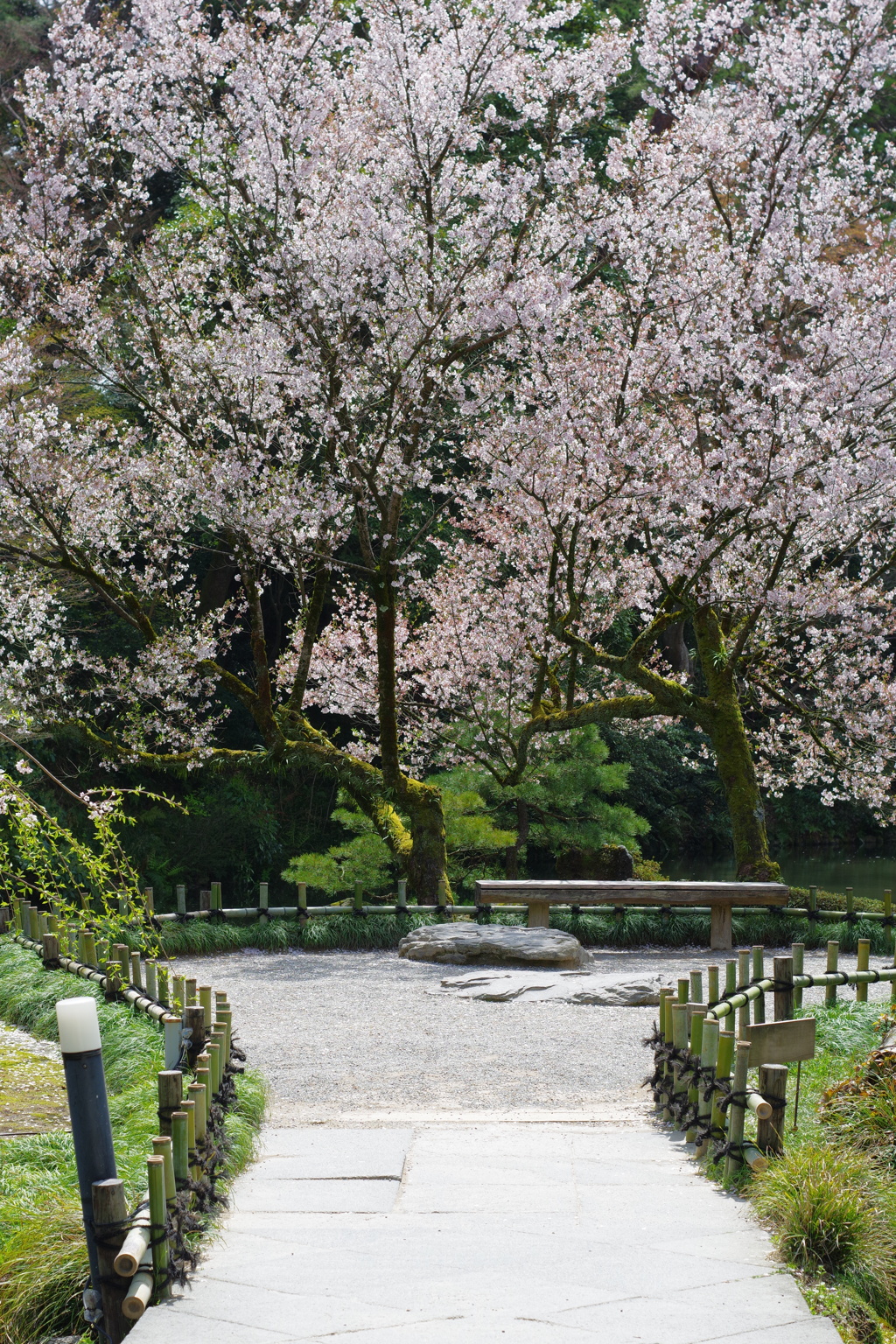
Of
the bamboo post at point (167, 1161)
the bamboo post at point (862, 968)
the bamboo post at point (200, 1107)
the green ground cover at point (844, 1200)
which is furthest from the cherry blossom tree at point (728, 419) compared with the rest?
the bamboo post at point (167, 1161)

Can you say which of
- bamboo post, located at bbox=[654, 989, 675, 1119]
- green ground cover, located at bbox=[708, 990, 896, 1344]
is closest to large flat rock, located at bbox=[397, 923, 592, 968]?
bamboo post, located at bbox=[654, 989, 675, 1119]

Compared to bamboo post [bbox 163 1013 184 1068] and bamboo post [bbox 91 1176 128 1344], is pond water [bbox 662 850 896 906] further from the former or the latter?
bamboo post [bbox 91 1176 128 1344]

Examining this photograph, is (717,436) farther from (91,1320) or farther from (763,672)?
(91,1320)

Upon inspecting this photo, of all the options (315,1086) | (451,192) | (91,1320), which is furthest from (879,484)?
(91,1320)

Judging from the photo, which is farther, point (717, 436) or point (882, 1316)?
point (717, 436)

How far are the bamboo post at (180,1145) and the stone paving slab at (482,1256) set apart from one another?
20 cm

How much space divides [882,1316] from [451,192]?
8120 millimetres

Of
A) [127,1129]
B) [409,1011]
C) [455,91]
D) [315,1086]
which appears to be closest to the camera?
[127,1129]

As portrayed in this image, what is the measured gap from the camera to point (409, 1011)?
720 centimetres

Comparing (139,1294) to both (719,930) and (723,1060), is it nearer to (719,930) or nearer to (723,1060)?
(723,1060)

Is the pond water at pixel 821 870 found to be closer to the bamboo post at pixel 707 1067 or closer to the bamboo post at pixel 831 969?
the bamboo post at pixel 831 969

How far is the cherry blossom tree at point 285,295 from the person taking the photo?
891 cm

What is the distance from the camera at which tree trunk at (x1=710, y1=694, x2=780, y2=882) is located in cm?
1038

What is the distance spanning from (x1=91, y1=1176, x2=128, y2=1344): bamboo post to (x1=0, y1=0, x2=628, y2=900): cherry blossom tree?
6.81m
